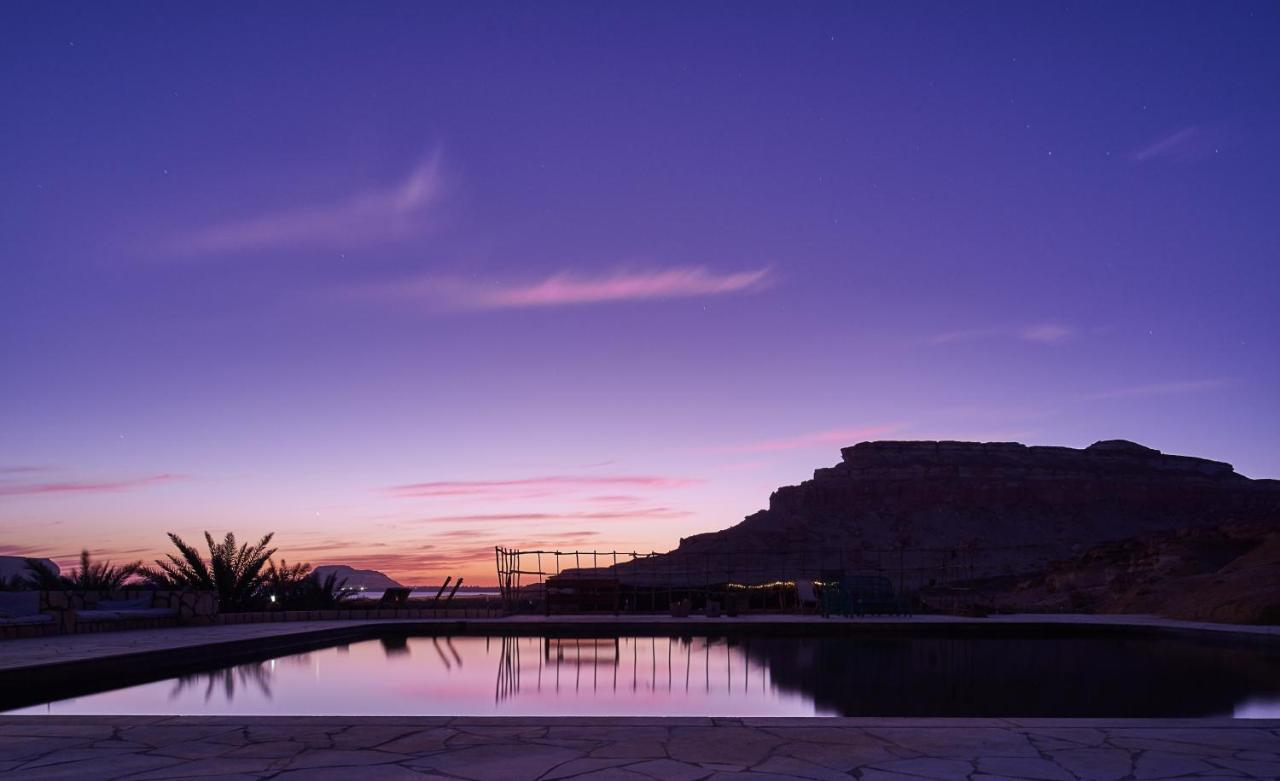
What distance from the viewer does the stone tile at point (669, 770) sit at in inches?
158

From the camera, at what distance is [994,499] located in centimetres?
7706

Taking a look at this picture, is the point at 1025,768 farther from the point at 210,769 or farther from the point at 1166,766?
the point at 210,769

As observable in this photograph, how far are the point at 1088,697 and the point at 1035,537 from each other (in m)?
69.8

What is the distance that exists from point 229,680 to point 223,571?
8.75 metres

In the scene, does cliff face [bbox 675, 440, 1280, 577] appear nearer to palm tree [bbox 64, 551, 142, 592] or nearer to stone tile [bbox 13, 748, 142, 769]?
palm tree [bbox 64, 551, 142, 592]

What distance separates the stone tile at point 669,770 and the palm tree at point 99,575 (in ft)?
50.8

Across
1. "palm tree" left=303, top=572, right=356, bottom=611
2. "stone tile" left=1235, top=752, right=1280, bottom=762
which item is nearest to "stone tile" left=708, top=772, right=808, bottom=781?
"stone tile" left=1235, top=752, right=1280, bottom=762

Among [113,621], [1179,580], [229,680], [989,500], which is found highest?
[989,500]

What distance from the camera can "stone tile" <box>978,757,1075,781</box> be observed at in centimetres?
403

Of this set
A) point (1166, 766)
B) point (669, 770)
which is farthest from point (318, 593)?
point (1166, 766)

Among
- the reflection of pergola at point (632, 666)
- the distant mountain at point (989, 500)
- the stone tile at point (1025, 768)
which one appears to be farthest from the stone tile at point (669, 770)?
the distant mountain at point (989, 500)

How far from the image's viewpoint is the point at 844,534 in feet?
243

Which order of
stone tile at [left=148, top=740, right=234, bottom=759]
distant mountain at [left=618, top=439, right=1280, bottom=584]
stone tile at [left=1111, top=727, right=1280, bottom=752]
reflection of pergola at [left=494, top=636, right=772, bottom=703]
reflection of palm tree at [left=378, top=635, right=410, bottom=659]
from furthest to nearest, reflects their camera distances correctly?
distant mountain at [left=618, top=439, right=1280, bottom=584] → reflection of palm tree at [left=378, top=635, right=410, bottom=659] → reflection of pergola at [left=494, top=636, right=772, bottom=703] → stone tile at [left=1111, top=727, right=1280, bottom=752] → stone tile at [left=148, top=740, right=234, bottom=759]

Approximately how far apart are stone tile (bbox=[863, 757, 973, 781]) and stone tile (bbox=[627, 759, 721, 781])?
2.24 ft
